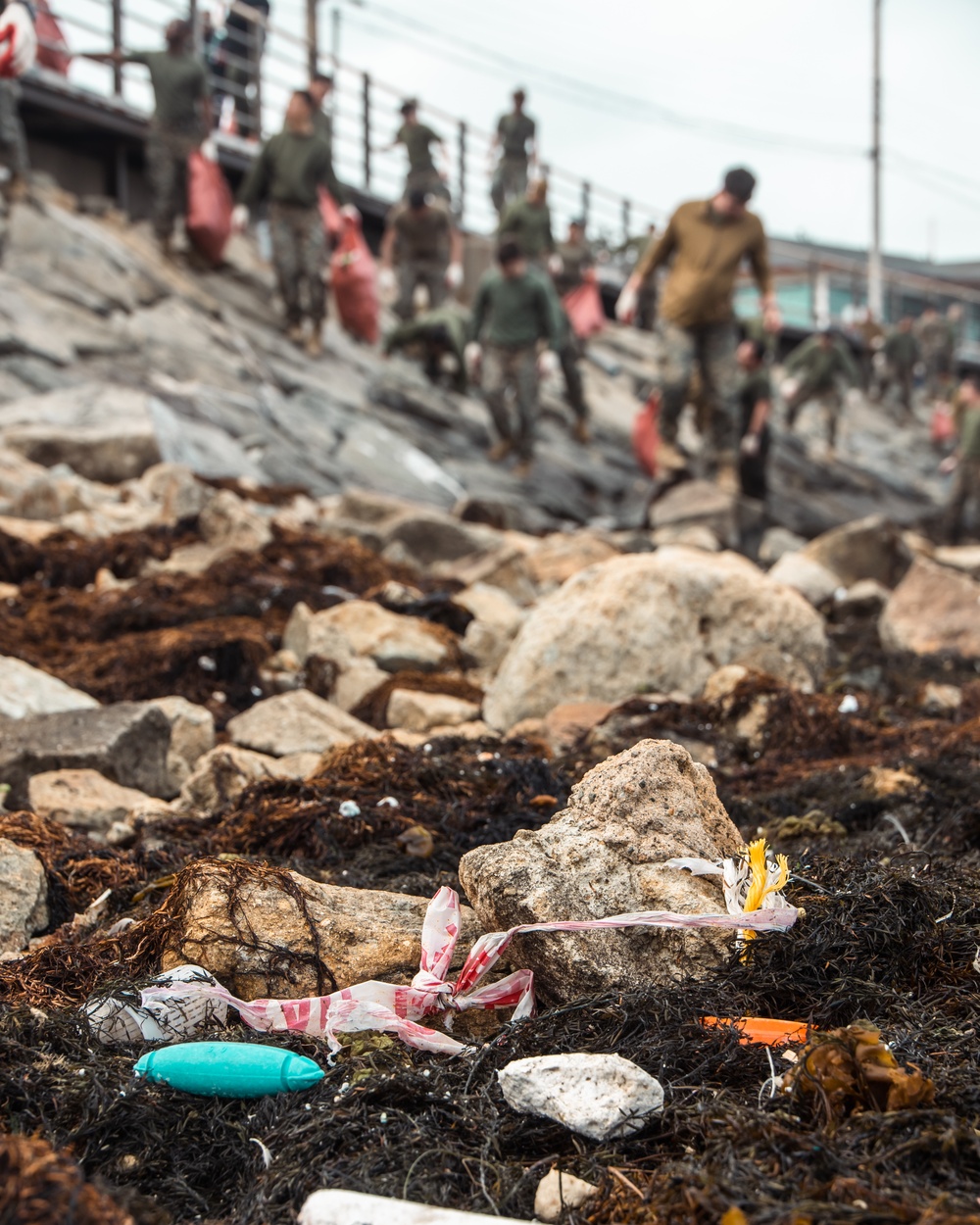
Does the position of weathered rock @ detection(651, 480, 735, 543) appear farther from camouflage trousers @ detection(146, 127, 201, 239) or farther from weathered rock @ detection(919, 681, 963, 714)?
camouflage trousers @ detection(146, 127, 201, 239)

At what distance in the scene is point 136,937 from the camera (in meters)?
2.63

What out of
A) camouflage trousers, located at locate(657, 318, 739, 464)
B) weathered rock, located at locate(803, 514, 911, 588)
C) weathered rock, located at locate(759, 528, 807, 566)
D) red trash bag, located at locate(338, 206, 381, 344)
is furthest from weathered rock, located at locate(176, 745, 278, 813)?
red trash bag, located at locate(338, 206, 381, 344)

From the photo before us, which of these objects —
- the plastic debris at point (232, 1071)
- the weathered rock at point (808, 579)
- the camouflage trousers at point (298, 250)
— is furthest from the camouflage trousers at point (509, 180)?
the plastic debris at point (232, 1071)

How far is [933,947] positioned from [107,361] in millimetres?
10286

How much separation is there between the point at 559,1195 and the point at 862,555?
7.98m

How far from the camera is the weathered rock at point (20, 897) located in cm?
287

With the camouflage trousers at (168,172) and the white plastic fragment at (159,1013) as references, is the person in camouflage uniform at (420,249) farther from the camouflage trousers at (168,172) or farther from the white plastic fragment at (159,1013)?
the white plastic fragment at (159,1013)

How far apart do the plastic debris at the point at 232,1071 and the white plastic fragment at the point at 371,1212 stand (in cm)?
34

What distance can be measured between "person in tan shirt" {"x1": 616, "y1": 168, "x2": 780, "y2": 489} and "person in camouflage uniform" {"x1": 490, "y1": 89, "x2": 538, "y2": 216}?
8.28 metres

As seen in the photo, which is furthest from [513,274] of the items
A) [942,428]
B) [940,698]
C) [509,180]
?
[942,428]

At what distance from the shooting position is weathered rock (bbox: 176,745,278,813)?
4.08 meters

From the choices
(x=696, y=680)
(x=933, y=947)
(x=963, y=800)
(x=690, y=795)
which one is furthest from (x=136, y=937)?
(x=696, y=680)

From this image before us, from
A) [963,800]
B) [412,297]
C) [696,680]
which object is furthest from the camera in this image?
[412,297]

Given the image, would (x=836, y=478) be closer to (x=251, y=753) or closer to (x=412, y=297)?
(x=412, y=297)
